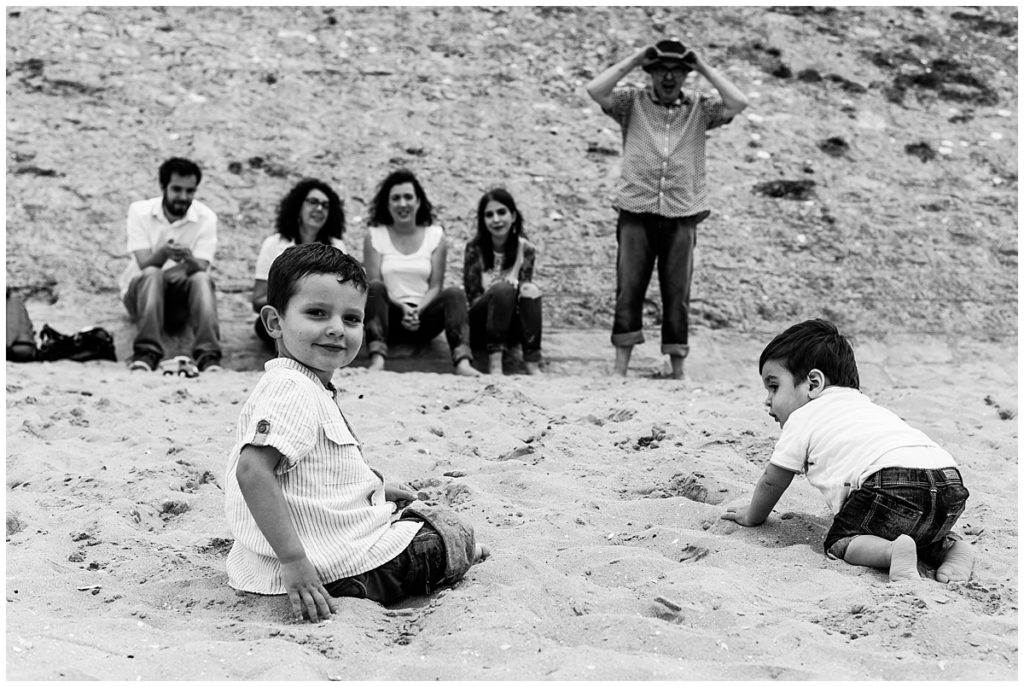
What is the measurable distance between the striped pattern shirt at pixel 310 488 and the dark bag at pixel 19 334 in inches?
137

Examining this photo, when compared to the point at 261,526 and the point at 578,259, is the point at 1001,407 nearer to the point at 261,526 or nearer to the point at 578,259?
the point at 578,259

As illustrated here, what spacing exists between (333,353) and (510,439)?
1.74m

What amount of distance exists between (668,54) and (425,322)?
2.05 metres

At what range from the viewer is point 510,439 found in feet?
14.4

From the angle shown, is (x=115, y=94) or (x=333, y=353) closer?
(x=333, y=353)

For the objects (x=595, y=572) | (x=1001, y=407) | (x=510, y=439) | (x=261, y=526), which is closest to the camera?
(x=261, y=526)

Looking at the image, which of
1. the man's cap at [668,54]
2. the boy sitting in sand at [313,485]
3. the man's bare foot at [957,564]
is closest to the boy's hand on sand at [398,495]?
the boy sitting in sand at [313,485]

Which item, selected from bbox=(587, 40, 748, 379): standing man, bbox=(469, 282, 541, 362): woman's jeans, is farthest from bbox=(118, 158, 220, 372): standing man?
bbox=(587, 40, 748, 379): standing man

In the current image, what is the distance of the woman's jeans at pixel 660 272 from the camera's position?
612cm

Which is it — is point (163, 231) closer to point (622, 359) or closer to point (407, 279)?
point (407, 279)

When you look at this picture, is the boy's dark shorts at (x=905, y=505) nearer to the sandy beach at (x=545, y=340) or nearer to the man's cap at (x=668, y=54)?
the sandy beach at (x=545, y=340)

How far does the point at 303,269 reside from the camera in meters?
2.73

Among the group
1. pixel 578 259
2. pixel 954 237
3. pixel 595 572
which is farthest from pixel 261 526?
pixel 954 237

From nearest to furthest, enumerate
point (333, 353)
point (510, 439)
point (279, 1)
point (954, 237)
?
point (333, 353) → point (510, 439) → point (954, 237) → point (279, 1)
